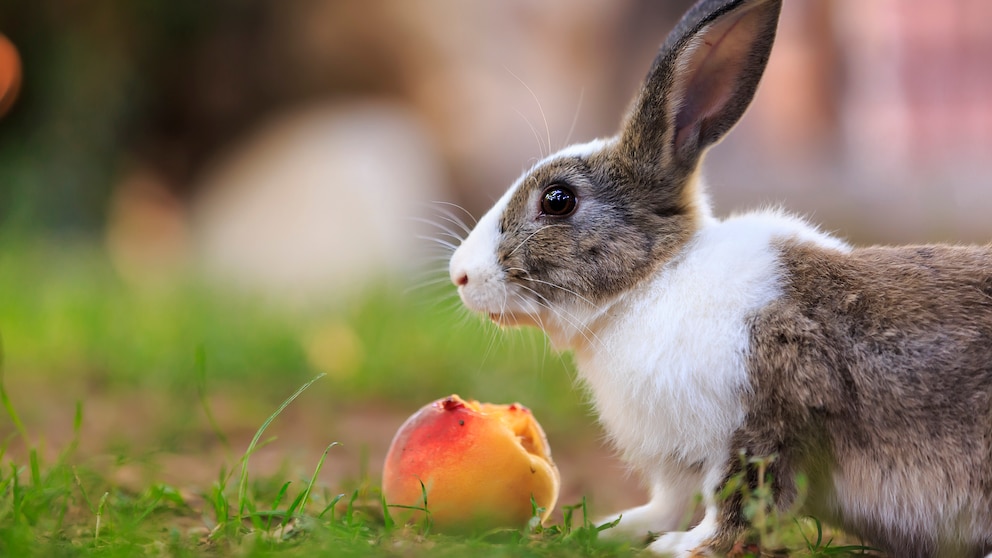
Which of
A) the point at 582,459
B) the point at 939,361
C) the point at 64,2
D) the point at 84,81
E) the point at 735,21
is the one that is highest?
the point at 64,2

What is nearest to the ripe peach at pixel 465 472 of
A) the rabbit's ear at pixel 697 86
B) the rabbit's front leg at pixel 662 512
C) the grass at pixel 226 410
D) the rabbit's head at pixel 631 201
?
the grass at pixel 226 410

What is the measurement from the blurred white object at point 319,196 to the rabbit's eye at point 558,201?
4.36m

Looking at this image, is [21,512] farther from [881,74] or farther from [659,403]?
[881,74]

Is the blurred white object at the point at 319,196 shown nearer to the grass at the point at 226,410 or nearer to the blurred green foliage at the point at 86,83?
the blurred green foliage at the point at 86,83

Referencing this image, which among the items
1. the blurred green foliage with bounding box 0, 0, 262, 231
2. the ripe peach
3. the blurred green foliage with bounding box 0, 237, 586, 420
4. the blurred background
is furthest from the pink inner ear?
the blurred green foliage with bounding box 0, 0, 262, 231

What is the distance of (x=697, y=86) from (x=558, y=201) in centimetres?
45

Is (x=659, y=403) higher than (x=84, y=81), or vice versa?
(x=84, y=81)

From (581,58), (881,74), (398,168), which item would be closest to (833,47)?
(881,74)

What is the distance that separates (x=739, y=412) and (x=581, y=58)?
7.25 meters

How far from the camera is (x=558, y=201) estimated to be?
2.48 metres

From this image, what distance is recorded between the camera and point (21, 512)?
6.64 ft

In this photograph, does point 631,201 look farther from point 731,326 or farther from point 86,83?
point 86,83

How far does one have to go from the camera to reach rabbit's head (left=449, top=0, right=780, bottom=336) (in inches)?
92.6

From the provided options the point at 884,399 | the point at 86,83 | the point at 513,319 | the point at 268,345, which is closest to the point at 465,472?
the point at 513,319
